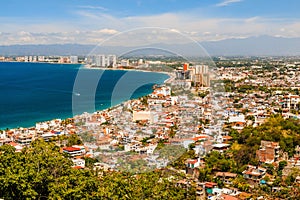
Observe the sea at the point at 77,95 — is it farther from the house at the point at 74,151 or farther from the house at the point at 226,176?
the house at the point at 226,176

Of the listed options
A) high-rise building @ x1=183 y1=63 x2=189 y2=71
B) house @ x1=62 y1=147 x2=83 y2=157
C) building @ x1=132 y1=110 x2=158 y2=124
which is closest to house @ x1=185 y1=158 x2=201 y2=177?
house @ x1=62 y1=147 x2=83 y2=157

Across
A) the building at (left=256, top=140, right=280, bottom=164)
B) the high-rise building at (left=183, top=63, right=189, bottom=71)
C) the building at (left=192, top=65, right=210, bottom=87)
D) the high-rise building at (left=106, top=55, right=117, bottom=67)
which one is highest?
the high-rise building at (left=106, top=55, right=117, bottom=67)

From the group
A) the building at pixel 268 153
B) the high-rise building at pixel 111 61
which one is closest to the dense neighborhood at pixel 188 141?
the building at pixel 268 153

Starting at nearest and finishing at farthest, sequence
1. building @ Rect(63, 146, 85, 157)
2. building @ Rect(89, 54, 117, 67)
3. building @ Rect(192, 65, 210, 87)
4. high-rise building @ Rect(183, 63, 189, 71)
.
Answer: building @ Rect(89, 54, 117, 67) < high-rise building @ Rect(183, 63, 189, 71) < building @ Rect(192, 65, 210, 87) < building @ Rect(63, 146, 85, 157)

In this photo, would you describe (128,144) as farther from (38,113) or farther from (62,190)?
(38,113)

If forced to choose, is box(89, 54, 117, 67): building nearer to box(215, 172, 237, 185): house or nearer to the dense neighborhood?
the dense neighborhood

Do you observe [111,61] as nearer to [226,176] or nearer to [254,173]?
[226,176]

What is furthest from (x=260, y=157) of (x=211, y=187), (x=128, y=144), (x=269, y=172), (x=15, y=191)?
(x=15, y=191)

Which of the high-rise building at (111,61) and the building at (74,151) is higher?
the high-rise building at (111,61)

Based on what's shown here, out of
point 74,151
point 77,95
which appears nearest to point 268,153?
point 74,151
